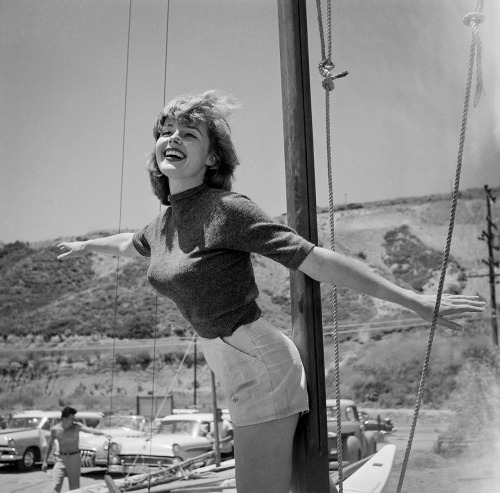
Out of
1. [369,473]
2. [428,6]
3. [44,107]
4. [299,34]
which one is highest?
[428,6]

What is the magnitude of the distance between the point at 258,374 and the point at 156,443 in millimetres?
7721

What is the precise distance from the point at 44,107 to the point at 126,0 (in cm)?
471

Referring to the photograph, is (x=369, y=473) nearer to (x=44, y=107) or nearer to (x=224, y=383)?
(x=224, y=383)

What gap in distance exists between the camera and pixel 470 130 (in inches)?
1083

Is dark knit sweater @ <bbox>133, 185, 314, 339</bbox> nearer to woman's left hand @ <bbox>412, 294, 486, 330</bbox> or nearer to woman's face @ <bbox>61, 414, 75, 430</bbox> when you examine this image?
woman's left hand @ <bbox>412, 294, 486, 330</bbox>

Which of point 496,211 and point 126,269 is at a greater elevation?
point 496,211

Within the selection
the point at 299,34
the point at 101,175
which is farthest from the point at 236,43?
the point at 299,34

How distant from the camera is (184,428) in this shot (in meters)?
8.89

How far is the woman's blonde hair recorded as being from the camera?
121cm

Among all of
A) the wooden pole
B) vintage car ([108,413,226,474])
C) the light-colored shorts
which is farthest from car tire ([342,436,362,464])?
the wooden pole

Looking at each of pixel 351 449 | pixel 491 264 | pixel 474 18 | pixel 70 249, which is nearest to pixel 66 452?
pixel 351 449

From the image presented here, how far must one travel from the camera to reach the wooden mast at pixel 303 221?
3.92ft

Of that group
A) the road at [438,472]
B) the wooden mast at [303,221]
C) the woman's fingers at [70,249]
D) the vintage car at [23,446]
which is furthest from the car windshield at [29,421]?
the wooden mast at [303,221]

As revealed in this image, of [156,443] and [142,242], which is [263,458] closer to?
[142,242]
